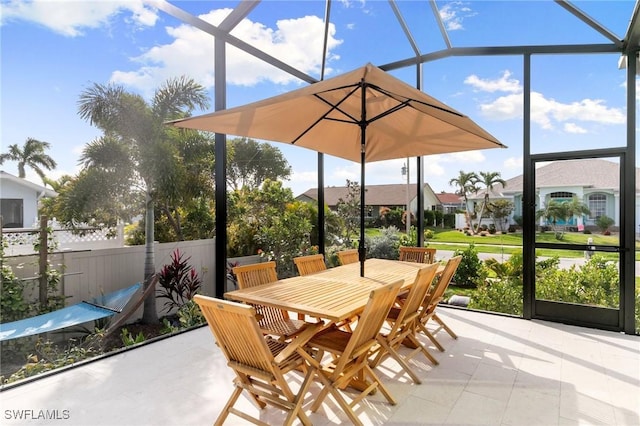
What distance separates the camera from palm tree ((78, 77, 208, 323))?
4.26 m

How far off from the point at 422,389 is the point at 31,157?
4703 millimetres

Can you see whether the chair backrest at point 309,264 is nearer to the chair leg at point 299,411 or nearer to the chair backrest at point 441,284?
the chair backrest at point 441,284

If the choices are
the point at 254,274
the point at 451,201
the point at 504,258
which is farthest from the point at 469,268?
the point at 254,274

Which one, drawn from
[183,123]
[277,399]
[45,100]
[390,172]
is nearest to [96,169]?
Answer: [45,100]

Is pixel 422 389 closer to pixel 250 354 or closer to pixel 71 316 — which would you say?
pixel 250 354

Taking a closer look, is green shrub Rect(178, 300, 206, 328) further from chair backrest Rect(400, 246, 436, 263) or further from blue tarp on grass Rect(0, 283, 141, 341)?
chair backrest Rect(400, 246, 436, 263)

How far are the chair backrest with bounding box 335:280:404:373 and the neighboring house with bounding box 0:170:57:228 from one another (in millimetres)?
3537

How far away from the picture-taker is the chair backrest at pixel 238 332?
82.5 inches

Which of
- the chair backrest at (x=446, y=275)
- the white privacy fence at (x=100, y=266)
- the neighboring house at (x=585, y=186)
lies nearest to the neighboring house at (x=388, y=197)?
the neighboring house at (x=585, y=186)

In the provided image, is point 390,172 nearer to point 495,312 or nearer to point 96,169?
point 495,312

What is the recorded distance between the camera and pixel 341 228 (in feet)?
26.9

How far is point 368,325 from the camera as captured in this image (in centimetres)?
255

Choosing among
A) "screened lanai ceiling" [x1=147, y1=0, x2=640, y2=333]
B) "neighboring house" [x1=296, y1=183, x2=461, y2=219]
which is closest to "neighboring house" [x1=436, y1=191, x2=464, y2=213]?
"neighboring house" [x1=296, y1=183, x2=461, y2=219]

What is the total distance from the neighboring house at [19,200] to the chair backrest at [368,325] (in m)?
3.54
